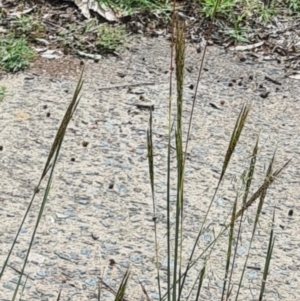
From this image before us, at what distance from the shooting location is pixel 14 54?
4.90 metres

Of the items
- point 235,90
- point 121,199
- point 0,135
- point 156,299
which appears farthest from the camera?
point 235,90

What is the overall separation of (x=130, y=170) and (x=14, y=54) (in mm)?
1207

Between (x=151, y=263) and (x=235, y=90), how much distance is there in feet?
5.55

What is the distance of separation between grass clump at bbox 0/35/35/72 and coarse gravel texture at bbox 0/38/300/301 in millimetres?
87

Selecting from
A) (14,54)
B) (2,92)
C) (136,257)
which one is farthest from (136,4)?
(136,257)

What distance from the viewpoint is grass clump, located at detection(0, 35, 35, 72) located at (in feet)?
15.9

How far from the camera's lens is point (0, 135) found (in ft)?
14.0

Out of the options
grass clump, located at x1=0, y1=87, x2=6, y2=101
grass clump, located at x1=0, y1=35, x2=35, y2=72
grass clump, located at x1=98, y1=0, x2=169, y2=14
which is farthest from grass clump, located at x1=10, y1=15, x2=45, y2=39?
grass clump, located at x1=0, y1=87, x2=6, y2=101

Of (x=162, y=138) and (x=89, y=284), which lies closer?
(x=89, y=284)

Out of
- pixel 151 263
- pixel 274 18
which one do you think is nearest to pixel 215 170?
pixel 151 263

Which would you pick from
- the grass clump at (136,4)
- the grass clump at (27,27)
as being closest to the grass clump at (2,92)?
the grass clump at (27,27)

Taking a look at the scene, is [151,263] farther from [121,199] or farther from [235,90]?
[235,90]

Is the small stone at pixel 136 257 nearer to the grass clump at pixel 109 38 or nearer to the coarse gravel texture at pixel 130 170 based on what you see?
the coarse gravel texture at pixel 130 170

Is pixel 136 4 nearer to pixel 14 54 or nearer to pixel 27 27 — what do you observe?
pixel 27 27
